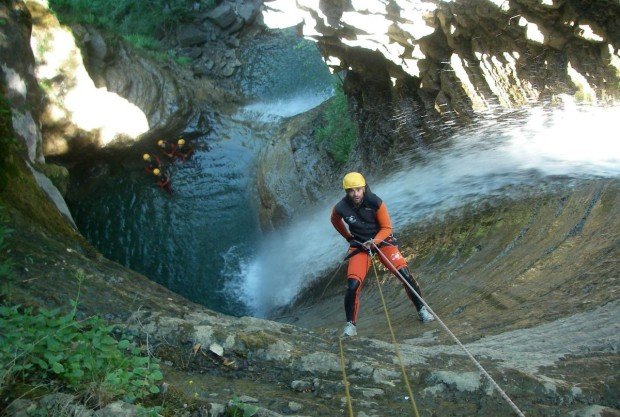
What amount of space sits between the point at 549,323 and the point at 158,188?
12.9 metres

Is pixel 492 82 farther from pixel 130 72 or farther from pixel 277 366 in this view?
pixel 130 72

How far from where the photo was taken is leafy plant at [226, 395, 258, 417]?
2.76 meters

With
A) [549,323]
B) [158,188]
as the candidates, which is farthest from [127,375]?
[158,188]

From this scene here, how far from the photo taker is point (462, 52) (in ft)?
37.1

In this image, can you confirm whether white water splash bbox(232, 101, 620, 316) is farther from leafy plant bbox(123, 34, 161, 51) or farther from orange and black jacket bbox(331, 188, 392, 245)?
leafy plant bbox(123, 34, 161, 51)

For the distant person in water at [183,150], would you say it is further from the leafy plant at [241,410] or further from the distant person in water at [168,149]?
the leafy plant at [241,410]

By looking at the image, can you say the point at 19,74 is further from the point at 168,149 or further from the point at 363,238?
the point at 168,149

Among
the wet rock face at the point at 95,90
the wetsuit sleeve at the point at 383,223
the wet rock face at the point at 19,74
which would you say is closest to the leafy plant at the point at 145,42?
the wet rock face at the point at 95,90

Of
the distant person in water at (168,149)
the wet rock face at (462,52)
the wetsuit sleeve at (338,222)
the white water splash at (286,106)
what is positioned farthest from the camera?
the white water splash at (286,106)

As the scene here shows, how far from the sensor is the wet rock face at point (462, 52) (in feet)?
32.1

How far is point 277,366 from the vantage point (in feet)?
12.0

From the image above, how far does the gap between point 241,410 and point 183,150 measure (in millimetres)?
14612

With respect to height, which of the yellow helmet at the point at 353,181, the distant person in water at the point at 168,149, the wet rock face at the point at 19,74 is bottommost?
the yellow helmet at the point at 353,181

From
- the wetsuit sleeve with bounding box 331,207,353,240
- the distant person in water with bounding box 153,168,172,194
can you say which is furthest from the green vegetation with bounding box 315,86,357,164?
the wetsuit sleeve with bounding box 331,207,353,240
